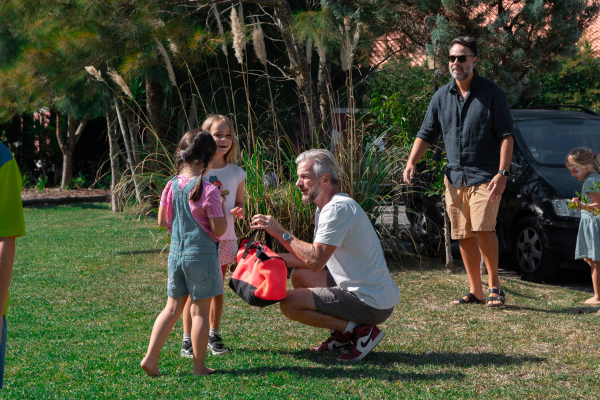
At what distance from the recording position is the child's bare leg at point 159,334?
3.38m

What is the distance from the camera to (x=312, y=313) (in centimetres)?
380

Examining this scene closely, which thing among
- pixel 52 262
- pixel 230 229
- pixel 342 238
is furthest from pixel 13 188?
pixel 52 262

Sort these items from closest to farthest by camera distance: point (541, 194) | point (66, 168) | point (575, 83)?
point (541, 194) < point (575, 83) < point (66, 168)

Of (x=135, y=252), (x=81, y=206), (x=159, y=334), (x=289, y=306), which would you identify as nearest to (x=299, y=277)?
Result: (x=289, y=306)

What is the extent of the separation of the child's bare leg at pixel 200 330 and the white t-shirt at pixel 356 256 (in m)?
0.74

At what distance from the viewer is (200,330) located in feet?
11.1

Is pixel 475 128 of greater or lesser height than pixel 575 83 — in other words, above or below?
below

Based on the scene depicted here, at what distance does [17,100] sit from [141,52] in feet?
6.23

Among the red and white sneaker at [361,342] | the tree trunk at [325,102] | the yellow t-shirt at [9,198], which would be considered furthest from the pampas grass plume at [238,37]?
the yellow t-shirt at [9,198]

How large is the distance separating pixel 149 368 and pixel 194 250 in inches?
26.7

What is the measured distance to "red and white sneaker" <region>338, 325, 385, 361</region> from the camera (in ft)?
12.4

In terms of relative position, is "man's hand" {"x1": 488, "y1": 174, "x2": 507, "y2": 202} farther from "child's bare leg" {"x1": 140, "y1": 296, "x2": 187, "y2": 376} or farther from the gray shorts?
"child's bare leg" {"x1": 140, "y1": 296, "x2": 187, "y2": 376}

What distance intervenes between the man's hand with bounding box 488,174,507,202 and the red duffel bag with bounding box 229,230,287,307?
6.21 feet

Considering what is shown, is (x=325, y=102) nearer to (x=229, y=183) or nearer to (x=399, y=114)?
(x=399, y=114)
